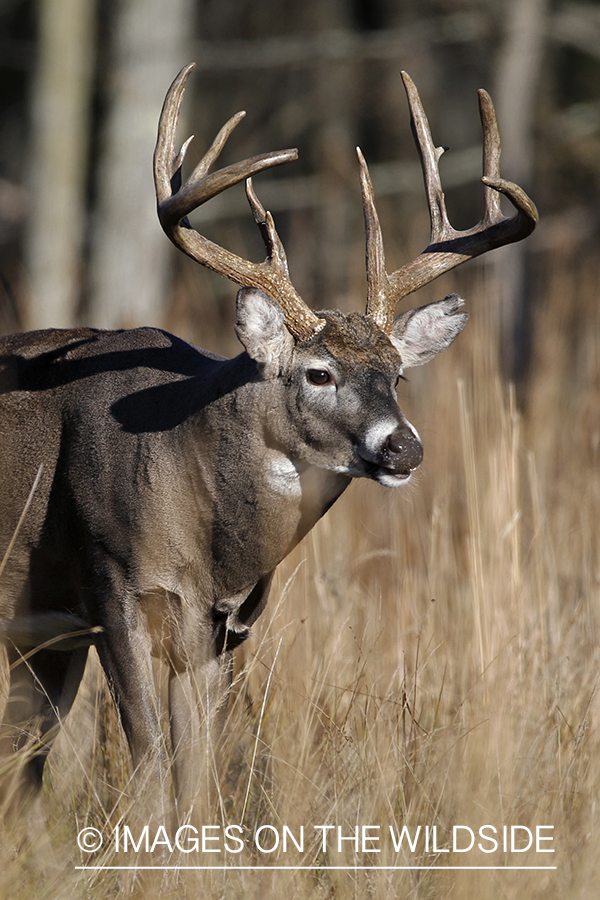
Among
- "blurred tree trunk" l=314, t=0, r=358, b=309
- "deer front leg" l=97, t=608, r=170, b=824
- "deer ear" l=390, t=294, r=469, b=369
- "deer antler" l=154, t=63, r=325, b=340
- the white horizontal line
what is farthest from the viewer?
"blurred tree trunk" l=314, t=0, r=358, b=309

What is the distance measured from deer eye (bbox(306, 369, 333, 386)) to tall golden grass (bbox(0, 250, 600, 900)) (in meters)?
0.48

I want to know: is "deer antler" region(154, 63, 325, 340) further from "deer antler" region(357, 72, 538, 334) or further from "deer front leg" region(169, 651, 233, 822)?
"deer front leg" region(169, 651, 233, 822)

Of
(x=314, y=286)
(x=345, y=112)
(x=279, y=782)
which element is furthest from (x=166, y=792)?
(x=345, y=112)

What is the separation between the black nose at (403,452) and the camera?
10.9 ft

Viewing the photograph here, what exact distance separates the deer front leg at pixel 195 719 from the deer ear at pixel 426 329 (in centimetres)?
124

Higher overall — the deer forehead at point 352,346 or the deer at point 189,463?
the deer forehead at point 352,346

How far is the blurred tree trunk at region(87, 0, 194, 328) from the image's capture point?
10.1m

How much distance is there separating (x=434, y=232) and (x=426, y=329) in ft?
1.18

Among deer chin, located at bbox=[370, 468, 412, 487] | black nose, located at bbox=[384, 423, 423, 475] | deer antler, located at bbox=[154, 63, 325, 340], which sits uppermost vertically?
deer antler, located at bbox=[154, 63, 325, 340]

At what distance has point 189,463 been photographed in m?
3.55

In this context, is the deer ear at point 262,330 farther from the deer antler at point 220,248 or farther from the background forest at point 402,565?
the background forest at point 402,565

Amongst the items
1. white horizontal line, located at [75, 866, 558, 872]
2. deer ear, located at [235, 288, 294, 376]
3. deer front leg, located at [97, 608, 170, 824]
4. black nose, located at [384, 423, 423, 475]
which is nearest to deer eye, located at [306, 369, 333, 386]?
deer ear, located at [235, 288, 294, 376]

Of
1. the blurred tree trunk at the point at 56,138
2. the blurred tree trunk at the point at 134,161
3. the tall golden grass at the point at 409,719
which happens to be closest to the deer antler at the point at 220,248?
the tall golden grass at the point at 409,719

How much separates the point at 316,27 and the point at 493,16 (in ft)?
19.0
